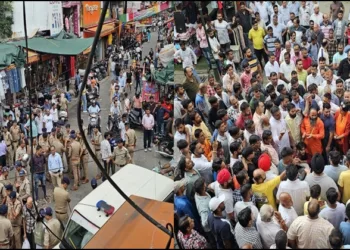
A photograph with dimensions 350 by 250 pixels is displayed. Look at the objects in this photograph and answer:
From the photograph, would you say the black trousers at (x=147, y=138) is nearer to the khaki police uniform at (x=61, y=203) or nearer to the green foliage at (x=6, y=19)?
the khaki police uniform at (x=61, y=203)

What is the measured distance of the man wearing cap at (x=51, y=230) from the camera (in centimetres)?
239

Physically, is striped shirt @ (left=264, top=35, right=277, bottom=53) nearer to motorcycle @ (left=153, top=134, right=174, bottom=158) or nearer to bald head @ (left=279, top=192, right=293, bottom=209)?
motorcycle @ (left=153, top=134, right=174, bottom=158)

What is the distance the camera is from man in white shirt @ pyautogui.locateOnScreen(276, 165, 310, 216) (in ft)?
10.4

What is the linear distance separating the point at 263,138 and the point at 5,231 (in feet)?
6.52

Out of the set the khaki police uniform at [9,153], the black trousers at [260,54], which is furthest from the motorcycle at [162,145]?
the black trousers at [260,54]

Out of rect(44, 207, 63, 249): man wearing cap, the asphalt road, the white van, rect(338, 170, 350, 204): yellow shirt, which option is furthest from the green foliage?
rect(338, 170, 350, 204): yellow shirt

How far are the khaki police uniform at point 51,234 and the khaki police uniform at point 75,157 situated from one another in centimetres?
36

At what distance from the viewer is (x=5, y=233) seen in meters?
2.61

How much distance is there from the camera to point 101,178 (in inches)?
116

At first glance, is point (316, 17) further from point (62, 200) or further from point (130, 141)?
Answer: point (62, 200)

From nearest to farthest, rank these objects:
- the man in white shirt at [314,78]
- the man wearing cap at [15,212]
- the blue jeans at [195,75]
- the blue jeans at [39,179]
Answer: the man wearing cap at [15,212] < the blue jeans at [39,179] < the blue jeans at [195,75] < the man in white shirt at [314,78]

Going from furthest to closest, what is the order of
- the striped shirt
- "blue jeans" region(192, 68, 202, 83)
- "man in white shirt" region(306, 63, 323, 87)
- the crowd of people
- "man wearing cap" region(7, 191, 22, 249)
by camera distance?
the striped shirt → "man in white shirt" region(306, 63, 323, 87) → "blue jeans" region(192, 68, 202, 83) → the crowd of people → "man wearing cap" region(7, 191, 22, 249)

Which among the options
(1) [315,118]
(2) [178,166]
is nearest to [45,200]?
(2) [178,166]

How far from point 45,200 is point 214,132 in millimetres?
1668
